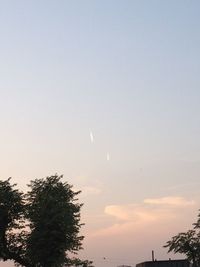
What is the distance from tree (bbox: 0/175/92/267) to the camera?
6625 cm

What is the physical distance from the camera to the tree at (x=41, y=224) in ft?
217

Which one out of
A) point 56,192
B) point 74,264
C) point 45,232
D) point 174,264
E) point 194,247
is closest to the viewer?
point 45,232

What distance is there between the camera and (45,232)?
65.9 metres

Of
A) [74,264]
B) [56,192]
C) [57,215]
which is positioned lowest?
[74,264]

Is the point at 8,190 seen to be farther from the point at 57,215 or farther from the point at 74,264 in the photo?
the point at 74,264

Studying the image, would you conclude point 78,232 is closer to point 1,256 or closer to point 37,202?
point 37,202

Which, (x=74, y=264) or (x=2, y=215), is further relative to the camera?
(x=74, y=264)

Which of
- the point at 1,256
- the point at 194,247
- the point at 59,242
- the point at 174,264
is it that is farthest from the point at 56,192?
the point at 174,264

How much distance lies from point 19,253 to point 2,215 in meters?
6.54

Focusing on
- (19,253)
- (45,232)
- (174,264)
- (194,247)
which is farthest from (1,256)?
(174,264)

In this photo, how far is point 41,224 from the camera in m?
67.1

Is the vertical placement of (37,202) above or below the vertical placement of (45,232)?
above

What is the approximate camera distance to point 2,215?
225 feet

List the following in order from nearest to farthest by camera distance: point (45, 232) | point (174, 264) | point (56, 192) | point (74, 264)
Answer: point (45, 232), point (56, 192), point (74, 264), point (174, 264)
